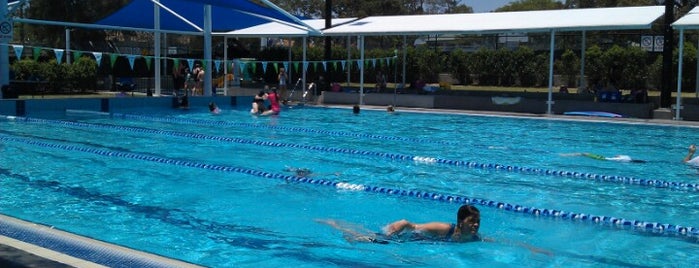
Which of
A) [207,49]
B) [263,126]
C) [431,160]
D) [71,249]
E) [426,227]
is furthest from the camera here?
[207,49]

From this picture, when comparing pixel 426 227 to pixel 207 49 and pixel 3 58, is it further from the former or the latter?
pixel 207 49

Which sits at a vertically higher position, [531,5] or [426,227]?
[531,5]

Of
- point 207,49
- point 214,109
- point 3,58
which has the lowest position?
point 214,109

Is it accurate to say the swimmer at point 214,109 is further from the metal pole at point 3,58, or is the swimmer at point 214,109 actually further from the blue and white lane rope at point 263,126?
the metal pole at point 3,58

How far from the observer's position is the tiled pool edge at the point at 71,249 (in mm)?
4750

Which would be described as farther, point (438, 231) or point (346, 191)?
point (346, 191)

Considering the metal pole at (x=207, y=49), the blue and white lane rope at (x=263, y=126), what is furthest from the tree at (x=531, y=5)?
the blue and white lane rope at (x=263, y=126)

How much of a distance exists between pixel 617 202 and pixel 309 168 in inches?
178

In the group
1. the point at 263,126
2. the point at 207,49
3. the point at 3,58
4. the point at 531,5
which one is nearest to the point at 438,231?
the point at 263,126

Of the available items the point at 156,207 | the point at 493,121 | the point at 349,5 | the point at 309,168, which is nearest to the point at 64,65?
the point at 493,121

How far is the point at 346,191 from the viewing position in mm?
9211

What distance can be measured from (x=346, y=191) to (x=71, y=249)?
449 cm

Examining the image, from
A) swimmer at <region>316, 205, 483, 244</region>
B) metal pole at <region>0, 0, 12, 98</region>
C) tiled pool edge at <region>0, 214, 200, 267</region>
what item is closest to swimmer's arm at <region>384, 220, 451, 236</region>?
swimmer at <region>316, 205, 483, 244</region>

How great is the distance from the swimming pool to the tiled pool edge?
1190 millimetres
